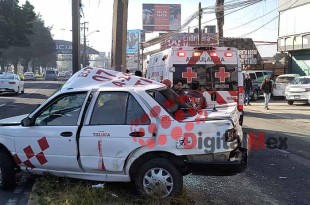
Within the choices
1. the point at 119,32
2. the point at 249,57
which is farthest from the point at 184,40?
the point at 119,32

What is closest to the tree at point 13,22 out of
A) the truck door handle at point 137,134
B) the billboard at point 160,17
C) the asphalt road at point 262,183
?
the billboard at point 160,17

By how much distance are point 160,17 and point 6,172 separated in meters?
74.2

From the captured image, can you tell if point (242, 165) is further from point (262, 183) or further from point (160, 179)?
point (262, 183)

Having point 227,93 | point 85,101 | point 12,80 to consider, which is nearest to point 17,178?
point 85,101

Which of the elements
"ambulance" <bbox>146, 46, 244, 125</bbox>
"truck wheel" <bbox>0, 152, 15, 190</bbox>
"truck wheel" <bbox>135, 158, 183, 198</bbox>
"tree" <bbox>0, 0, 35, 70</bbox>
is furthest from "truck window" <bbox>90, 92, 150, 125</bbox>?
"tree" <bbox>0, 0, 35, 70</bbox>

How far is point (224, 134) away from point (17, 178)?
3488 mm

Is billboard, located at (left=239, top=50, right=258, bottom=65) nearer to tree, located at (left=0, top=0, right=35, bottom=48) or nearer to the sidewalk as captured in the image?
the sidewalk

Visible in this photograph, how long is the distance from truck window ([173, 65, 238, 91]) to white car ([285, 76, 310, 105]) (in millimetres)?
10930

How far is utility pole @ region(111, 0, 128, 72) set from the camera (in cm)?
1480

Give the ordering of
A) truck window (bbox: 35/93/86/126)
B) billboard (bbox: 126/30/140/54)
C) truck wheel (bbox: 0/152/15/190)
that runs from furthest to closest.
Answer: billboard (bbox: 126/30/140/54)
truck wheel (bbox: 0/152/15/190)
truck window (bbox: 35/93/86/126)

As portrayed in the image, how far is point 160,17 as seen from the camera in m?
77.8

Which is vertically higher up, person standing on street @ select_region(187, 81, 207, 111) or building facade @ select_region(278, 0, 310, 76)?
building facade @ select_region(278, 0, 310, 76)

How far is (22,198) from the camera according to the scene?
552 cm

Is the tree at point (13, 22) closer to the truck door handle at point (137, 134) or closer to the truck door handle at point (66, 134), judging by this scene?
the truck door handle at point (66, 134)
